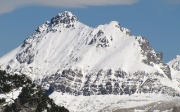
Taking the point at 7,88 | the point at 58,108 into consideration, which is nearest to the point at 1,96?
the point at 7,88

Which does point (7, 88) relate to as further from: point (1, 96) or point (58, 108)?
point (58, 108)

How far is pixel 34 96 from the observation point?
73375 mm

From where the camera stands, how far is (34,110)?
2872 inches

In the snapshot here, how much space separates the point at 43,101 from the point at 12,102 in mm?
3060

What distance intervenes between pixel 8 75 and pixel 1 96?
334cm

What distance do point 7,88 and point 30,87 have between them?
262cm

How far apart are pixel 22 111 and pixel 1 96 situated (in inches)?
100

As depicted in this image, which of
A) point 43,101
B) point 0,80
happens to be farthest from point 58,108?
point 0,80

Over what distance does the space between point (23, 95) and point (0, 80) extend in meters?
3.05

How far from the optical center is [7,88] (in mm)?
72188

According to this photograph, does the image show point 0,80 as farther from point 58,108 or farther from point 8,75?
point 58,108

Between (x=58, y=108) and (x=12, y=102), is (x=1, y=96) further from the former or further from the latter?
(x=58, y=108)

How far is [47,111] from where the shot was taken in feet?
238

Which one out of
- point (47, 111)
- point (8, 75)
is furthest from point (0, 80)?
point (47, 111)
